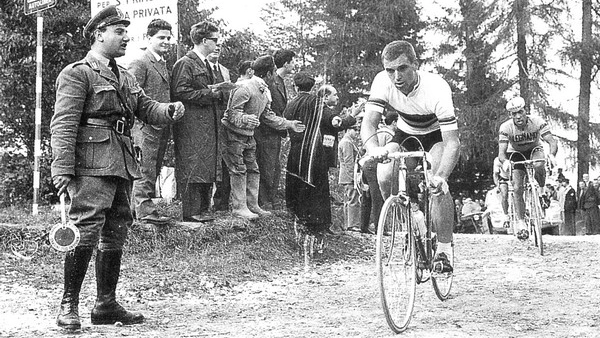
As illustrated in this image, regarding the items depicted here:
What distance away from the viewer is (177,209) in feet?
32.1

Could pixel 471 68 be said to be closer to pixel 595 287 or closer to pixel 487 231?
pixel 487 231

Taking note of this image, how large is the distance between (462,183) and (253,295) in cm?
2957

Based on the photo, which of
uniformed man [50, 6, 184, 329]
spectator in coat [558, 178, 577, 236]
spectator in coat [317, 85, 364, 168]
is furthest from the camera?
spectator in coat [558, 178, 577, 236]

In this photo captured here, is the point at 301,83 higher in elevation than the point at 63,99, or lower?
higher

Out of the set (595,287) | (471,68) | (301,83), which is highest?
(471,68)

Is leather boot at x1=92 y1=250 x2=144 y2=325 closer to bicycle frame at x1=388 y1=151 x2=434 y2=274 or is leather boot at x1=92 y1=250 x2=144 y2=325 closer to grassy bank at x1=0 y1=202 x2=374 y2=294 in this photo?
grassy bank at x1=0 y1=202 x2=374 y2=294

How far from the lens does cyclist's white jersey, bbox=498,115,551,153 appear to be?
441 inches

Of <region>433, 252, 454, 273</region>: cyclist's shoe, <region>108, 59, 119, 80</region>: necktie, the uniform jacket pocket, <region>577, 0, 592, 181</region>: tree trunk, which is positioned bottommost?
<region>433, 252, 454, 273</region>: cyclist's shoe

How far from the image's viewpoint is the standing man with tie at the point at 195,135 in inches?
340

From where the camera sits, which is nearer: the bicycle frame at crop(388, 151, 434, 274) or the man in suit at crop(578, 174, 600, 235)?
the bicycle frame at crop(388, 151, 434, 274)

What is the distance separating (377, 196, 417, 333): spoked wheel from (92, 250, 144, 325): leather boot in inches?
69.4

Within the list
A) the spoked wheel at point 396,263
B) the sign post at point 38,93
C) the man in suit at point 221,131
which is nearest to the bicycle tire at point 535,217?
the man in suit at point 221,131

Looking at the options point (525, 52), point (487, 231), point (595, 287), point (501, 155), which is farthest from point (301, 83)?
point (525, 52)

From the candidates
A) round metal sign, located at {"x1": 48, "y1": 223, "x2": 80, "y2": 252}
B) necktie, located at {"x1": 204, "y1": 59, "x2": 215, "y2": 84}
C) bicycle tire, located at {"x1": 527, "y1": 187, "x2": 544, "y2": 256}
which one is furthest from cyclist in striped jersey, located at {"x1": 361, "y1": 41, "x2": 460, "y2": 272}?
bicycle tire, located at {"x1": 527, "y1": 187, "x2": 544, "y2": 256}
